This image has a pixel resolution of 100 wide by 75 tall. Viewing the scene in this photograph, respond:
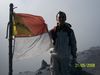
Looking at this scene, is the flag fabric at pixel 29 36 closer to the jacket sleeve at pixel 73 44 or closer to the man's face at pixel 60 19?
the jacket sleeve at pixel 73 44

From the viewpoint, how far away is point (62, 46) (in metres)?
14.3

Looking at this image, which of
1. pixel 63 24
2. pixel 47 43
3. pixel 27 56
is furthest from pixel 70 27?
pixel 27 56

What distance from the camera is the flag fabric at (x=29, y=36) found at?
1609cm

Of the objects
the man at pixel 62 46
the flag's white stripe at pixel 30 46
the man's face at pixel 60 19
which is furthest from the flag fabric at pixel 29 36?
the man's face at pixel 60 19

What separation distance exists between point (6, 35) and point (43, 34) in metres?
1.64

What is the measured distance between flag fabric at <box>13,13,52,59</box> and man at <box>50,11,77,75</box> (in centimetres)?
147

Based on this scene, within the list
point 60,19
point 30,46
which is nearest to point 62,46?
point 60,19

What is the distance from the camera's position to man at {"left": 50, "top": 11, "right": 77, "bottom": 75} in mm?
14250

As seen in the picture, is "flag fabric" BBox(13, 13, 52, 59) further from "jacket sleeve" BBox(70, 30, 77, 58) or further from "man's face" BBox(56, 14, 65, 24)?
"man's face" BBox(56, 14, 65, 24)

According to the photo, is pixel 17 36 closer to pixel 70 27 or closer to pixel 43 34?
pixel 43 34

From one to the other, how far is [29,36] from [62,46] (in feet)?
8.98

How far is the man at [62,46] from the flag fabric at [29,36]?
1466 millimetres

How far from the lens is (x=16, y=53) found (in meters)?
16.0

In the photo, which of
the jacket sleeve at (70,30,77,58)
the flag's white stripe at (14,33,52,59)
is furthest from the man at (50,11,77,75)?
the flag's white stripe at (14,33,52,59)
